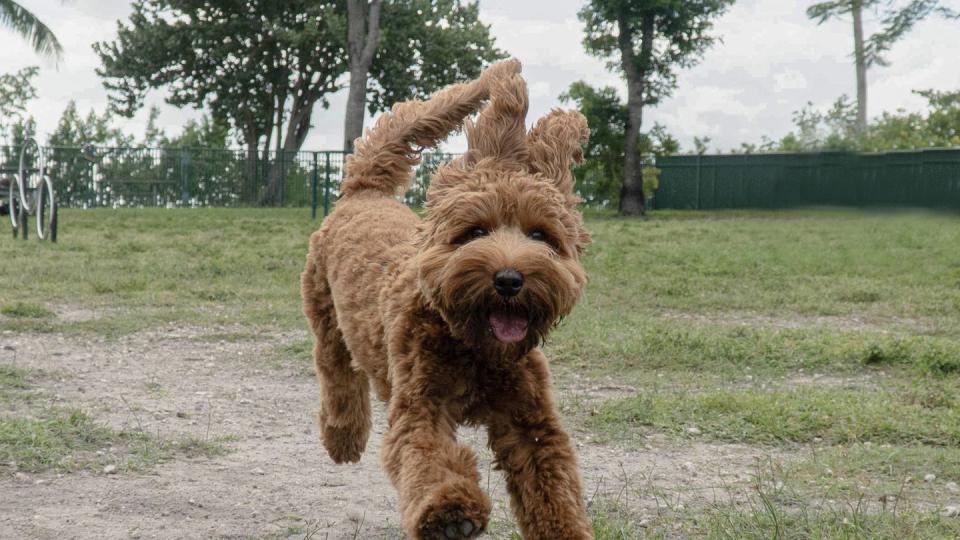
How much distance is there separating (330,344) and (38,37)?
88.3ft

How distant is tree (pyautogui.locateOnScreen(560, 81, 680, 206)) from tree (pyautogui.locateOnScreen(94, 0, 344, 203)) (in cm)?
960

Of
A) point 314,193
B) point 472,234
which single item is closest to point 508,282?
point 472,234

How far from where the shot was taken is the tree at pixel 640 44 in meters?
30.3

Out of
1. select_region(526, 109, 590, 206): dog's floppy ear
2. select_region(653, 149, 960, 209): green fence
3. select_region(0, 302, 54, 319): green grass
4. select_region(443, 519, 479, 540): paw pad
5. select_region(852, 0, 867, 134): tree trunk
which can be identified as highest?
select_region(852, 0, 867, 134): tree trunk

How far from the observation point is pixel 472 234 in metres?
3.68

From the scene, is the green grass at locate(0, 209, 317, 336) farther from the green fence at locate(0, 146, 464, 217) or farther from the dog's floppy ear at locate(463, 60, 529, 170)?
the green fence at locate(0, 146, 464, 217)

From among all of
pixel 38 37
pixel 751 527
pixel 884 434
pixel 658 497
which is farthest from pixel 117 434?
pixel 38 37

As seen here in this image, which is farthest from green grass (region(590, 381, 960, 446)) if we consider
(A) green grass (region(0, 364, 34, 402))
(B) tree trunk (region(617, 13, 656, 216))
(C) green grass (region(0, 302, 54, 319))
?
(B) tree trunk (region(617, 13, 656, 216))

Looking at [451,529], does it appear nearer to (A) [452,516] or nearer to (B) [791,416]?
(A) [452,516]

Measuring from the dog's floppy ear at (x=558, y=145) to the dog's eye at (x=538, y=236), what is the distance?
277 millimetres

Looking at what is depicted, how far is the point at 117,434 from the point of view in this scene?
6.02 m

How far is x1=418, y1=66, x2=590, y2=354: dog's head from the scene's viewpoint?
3473 mm

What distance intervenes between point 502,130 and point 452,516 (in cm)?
144

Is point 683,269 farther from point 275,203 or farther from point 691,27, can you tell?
point 275,203
